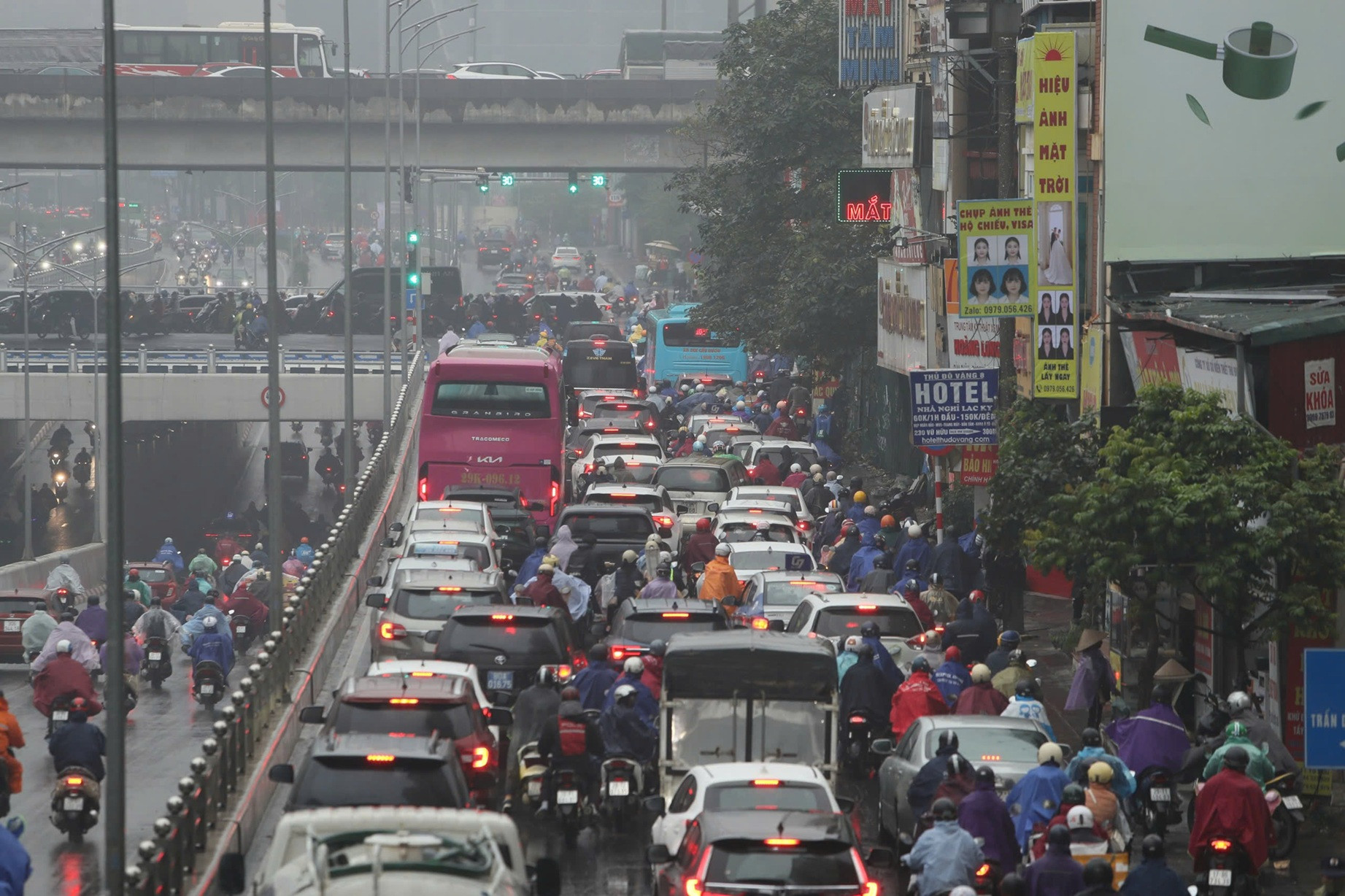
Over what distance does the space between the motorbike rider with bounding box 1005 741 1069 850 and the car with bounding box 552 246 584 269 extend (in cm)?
10678

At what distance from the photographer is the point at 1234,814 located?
14.2m

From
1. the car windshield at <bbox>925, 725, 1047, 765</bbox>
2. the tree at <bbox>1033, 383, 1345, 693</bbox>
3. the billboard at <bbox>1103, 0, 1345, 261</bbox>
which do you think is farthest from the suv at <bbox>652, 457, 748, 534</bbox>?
the car windshield at <bbox>925, 725, 1047, 765</bbox>

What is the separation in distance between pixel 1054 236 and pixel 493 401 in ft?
38.4

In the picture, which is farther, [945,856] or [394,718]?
[394,718]

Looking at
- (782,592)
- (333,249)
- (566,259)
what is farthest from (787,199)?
(333,249)

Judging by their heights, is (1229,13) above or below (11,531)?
above

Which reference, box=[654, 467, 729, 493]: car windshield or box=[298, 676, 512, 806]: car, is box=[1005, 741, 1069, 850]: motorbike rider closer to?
box=[298, 676, 512, 806]: car

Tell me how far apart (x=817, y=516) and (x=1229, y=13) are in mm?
12060

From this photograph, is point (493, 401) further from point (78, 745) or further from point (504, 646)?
point (78, 745)

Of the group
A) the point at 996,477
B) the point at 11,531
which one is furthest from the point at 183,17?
the point at 996,477

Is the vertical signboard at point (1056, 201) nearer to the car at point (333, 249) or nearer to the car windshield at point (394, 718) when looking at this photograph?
the car windshield at point (394, 718)

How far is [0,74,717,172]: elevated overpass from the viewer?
66625mm

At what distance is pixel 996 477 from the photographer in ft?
71.4

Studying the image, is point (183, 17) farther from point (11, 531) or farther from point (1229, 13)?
point (1229, 13)
